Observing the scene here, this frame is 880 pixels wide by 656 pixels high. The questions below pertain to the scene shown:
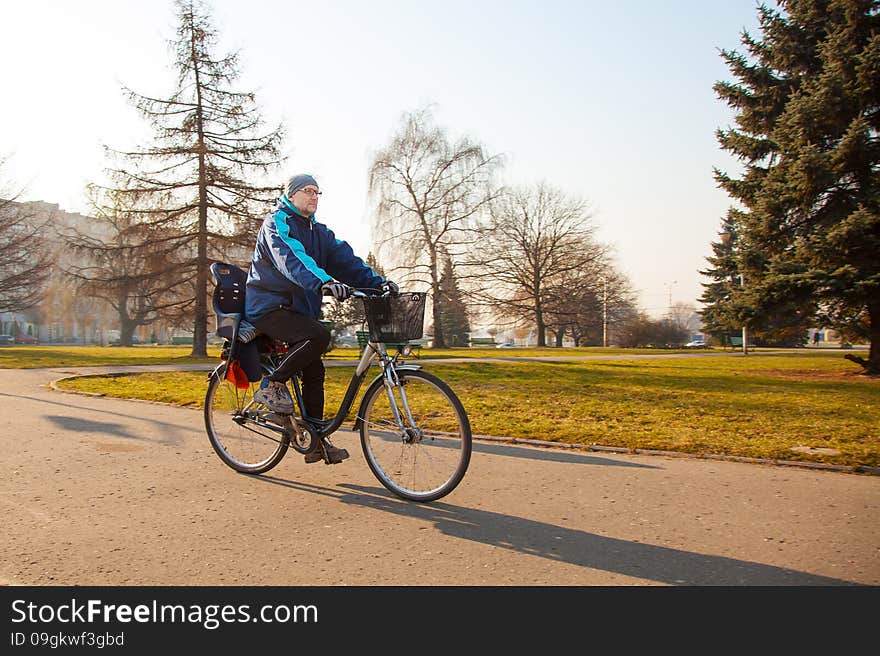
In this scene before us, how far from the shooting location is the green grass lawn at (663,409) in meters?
6.29

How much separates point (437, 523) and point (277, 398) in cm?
156

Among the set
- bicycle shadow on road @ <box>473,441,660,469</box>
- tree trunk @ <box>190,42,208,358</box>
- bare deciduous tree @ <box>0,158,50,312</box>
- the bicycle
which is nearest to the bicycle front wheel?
the bicycle

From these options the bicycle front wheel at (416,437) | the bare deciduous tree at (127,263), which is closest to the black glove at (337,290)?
the bicycle front wheel at (416,437)

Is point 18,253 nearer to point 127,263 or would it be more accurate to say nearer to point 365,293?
point 127,263

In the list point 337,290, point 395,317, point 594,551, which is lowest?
point 594,551

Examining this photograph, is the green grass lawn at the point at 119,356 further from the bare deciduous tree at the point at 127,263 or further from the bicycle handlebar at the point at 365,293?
the bicycle handlebar at the point at 365,293

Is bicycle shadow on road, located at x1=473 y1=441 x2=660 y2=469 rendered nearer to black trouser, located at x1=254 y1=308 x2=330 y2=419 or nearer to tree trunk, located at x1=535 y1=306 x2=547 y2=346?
black trouser, located at x1=254 y1=308 x2=330 y2=419

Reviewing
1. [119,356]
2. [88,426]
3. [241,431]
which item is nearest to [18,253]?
[119,356]

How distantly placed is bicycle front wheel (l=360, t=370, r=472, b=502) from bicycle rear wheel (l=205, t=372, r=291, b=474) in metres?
0.70

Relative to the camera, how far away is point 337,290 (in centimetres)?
396

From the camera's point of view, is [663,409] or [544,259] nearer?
[663,409]

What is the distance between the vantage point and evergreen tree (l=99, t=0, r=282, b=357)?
25.3m
